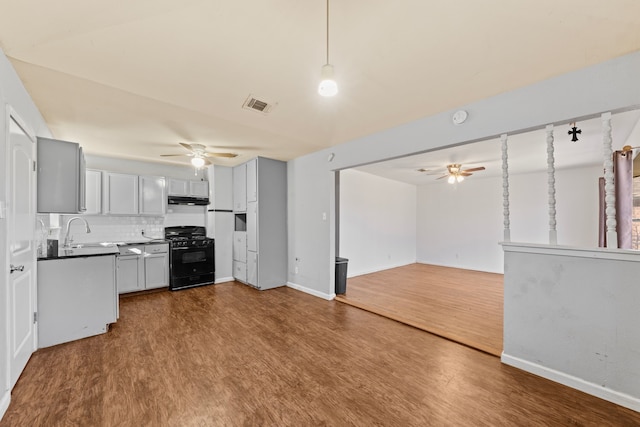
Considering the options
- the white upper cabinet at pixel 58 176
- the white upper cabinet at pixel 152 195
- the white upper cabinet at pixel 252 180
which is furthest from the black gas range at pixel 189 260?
the white upper cabinet at pixel 58 176

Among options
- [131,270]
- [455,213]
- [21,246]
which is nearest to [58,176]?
[21,246]

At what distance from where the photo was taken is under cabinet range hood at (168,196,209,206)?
16.6ft

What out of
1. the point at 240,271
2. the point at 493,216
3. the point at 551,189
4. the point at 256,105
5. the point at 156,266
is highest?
the point at 256,105

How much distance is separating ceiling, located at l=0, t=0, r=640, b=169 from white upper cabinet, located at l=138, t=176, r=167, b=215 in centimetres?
188

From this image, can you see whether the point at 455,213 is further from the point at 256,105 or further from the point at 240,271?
the point at 256,105

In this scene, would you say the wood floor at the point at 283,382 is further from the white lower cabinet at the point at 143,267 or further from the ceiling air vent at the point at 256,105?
the ceiling air vent at the point at 256,105

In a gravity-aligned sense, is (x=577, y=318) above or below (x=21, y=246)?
below

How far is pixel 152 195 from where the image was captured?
189 inches

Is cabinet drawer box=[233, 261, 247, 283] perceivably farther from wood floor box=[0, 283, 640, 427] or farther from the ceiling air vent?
the ceiling air vent

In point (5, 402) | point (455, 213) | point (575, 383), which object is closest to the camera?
point (5, 402)

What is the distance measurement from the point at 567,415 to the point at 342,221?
164 inches

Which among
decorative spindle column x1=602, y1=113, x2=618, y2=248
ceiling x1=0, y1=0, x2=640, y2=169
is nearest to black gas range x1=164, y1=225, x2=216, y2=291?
ceiling x1=0, y1=0, x2=640, y2=169

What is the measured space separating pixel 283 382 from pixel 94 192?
4.62m

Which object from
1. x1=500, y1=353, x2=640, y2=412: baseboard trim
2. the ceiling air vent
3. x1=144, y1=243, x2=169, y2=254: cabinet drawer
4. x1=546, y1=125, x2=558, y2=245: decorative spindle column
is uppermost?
the ceiling air vent
